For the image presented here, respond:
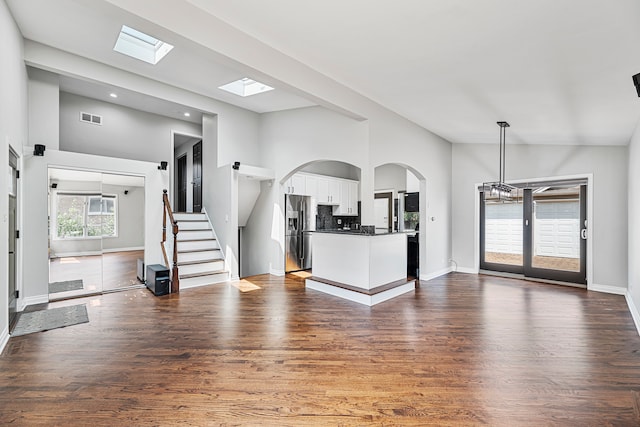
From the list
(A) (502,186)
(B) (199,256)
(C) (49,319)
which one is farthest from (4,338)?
(A) (502,186)

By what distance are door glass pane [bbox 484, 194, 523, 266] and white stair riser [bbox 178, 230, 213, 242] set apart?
5.87 m

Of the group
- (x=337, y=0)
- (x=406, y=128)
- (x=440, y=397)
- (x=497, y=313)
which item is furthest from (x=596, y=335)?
(x=337, y=0)

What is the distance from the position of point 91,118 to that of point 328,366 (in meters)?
6.77

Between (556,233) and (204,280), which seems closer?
(204,280)

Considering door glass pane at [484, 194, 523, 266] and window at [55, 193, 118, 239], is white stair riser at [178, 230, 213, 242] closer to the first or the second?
window at [55, 193, 118, 239]

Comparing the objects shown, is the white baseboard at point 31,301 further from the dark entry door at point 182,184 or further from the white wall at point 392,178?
the white wall at point 392,178

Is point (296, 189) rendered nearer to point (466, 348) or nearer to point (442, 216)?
point (442, 216)

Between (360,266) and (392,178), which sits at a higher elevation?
(392,178)

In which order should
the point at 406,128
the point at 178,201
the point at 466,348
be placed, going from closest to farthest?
the point at 466,348 < the point at 406,128 < the point at 178,201

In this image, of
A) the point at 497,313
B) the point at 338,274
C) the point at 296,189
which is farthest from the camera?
the point at 296,189

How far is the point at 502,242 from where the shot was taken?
6.71 meters

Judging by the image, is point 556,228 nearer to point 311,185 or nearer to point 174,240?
point 311,185

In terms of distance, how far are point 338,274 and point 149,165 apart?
12.6 ft

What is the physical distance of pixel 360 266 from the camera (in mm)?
4824
